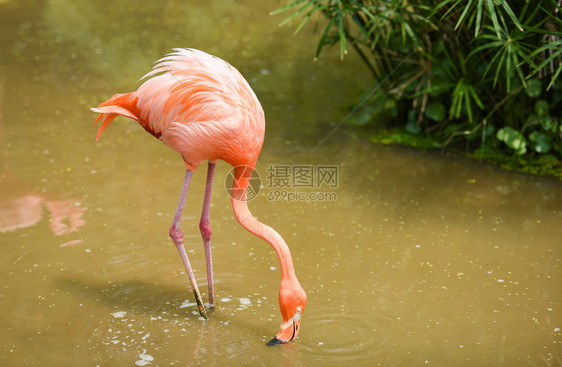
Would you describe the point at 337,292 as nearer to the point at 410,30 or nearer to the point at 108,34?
the point at 410,30

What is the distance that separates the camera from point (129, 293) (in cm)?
381

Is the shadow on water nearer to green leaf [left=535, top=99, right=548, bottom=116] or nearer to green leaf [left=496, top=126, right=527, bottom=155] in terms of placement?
green leaf [left=496, top=126, right=527, bottom=155]

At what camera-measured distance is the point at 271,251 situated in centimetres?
430

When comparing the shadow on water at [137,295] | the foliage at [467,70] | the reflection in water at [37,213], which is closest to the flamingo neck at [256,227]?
the shadow on water at [137,295]

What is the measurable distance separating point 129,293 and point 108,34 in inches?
203

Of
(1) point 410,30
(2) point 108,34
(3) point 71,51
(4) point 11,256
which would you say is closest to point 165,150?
(4) point 11,256

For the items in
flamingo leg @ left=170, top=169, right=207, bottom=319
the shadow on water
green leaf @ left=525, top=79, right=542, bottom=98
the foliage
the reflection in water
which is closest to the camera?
flamingo leg @ left=170, top=169, right=207, bottom=319

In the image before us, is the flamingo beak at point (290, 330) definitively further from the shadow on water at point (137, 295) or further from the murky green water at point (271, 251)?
the shadow on water at point (137, 295)

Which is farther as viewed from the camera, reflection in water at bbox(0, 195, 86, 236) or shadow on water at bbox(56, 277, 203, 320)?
reflection in water at bbox(0, 195, 86, 236)

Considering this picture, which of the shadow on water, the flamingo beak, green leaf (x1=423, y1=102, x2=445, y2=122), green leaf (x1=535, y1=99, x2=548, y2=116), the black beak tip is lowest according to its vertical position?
the shadow on water

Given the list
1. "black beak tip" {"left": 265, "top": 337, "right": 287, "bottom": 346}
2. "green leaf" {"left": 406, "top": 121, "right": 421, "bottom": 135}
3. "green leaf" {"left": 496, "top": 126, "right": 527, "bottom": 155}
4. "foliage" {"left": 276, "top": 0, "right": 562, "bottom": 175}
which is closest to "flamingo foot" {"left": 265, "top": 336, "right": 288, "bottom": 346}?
"black beak tip" {"left": 265, "top": 337, "right": 287, "bottom": 346}

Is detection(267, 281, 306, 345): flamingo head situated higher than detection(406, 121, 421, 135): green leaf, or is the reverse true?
detection(406, 121, 421, 135): green leaf

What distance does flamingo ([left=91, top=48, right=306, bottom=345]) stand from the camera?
130 inches

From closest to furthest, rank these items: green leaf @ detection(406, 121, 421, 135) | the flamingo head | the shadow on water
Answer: the flamingo head < the shadow on water < green leaf @ detection(406, 121, 421, 135)
